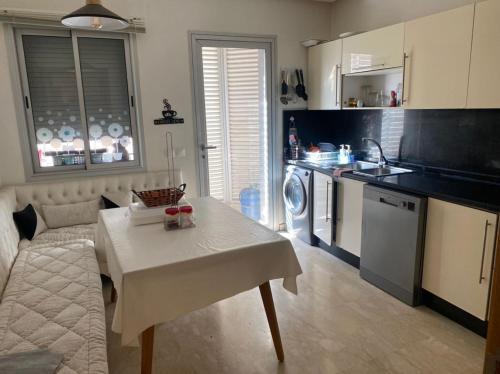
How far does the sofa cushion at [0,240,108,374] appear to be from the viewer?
154 centimetres

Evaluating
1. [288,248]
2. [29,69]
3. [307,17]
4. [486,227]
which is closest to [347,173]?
[486,227]

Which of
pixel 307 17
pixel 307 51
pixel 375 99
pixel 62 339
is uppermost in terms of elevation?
pixel 307 17

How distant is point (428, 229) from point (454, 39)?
1.29 meters

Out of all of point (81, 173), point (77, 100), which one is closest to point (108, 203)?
point (81, 173)

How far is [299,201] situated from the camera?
3.94m

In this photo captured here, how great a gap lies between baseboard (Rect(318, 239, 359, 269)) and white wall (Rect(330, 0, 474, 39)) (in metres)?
2.18

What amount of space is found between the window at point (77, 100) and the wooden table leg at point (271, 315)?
2147mm

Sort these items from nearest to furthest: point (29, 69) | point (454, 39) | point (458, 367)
Result: point (458, 367)
point (454, 39)
point (29, 69)

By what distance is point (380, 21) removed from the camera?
3539 mm

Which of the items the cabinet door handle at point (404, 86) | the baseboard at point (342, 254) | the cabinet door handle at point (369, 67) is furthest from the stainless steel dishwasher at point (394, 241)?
the cabinet door handle at point (369, 67)

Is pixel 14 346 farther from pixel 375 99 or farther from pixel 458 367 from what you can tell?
pixel 375 99

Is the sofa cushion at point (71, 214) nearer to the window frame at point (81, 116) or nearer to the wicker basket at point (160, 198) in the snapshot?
the window frame at point (81, 116)

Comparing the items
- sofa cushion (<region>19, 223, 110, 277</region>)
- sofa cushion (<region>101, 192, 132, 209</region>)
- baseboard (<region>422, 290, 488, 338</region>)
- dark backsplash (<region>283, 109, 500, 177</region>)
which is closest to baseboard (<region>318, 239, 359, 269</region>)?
baseboard (<region>422, 290, 488, 338</region>)

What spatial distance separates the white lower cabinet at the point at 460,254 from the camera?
2186 mm
